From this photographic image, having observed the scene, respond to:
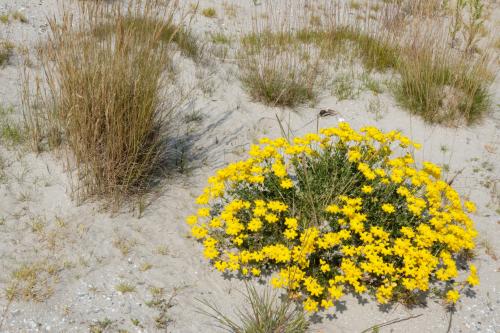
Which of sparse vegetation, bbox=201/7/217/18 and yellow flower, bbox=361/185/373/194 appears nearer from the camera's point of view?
yellow flower, bbox=361/185/373/194

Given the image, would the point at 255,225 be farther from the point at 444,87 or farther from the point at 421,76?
the point at 444,87

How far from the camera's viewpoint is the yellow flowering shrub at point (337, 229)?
9.85 ft

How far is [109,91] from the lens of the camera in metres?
3.30

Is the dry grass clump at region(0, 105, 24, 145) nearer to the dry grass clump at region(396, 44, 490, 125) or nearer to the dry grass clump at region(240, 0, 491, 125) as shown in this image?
Answer: the dry grass clump at region(240, 0, 491, 125)

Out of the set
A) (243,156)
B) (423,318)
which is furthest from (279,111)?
(423,318)

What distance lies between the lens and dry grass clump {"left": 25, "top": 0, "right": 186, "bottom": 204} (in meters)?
3.29

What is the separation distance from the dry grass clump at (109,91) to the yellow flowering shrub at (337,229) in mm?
731

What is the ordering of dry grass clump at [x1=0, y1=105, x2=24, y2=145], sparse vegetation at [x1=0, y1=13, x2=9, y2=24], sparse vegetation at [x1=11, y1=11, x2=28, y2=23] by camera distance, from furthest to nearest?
sparse vegetation at [x1=11, y1=11, x2=28, y2=23], sparse vegetation at [x1=0, y1=13, x2=9, y2=24], dry grass clump at [x1=0, y1=105, x2=24, y2=145]

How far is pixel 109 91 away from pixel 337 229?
75.6 inches

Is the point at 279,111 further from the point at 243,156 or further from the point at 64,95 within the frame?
the point at 64,95

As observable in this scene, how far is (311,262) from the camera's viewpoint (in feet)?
10.6

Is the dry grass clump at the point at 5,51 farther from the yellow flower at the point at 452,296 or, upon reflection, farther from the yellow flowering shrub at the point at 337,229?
the yellow flower at the point at 452,296

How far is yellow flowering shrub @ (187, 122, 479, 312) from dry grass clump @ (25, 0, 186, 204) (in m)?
0.73

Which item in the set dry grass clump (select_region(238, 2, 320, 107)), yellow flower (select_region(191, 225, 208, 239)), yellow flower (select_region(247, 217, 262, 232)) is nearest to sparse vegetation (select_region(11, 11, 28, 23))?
dry grass clump (select_region(238, 2, 320, 107))
